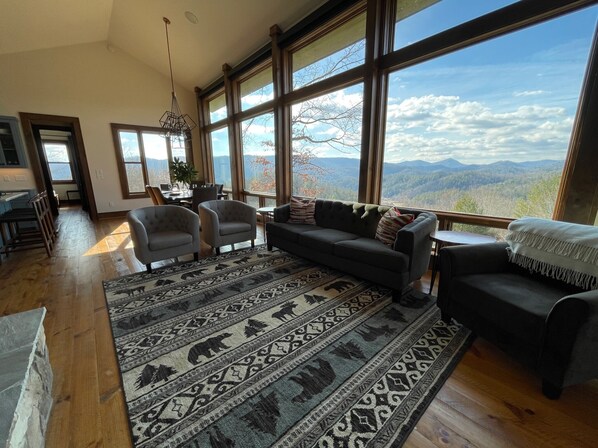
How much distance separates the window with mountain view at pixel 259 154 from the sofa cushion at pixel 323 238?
2265mm

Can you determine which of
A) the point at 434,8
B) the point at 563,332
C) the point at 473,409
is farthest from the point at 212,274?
the point at 434,8

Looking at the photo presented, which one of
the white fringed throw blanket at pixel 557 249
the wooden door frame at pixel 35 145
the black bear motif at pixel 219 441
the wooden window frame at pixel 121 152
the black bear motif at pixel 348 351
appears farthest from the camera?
the wooden window frame at pixel 121 152

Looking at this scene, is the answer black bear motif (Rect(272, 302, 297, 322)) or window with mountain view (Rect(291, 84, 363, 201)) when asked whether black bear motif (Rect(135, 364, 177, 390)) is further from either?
window with mountain view (Rect(291, 84, 363, 201))

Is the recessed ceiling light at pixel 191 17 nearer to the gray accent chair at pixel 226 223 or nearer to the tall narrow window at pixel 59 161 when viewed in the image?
the gray accent chair at pixel 226 223

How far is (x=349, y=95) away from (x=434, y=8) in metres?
1.25

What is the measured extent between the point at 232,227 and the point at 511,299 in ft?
10.1

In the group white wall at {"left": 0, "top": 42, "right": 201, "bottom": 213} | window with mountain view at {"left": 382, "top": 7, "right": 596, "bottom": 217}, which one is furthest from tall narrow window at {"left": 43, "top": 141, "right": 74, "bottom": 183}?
window with mountain view at {"left": 382, "top": 7, "right": 596, "bottom": 217}

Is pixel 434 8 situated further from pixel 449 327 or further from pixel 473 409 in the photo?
pixel 473 409

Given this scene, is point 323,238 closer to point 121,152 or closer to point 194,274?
point 194,274

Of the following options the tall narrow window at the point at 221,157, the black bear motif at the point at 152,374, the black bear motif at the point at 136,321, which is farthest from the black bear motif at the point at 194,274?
the tall narrow window at the point at 221,157

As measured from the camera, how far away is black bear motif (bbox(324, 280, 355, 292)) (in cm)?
262

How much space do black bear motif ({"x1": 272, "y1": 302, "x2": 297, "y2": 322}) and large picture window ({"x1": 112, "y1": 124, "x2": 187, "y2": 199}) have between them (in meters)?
5.79

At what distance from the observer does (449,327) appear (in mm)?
2004

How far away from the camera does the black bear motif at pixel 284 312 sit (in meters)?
2.15
